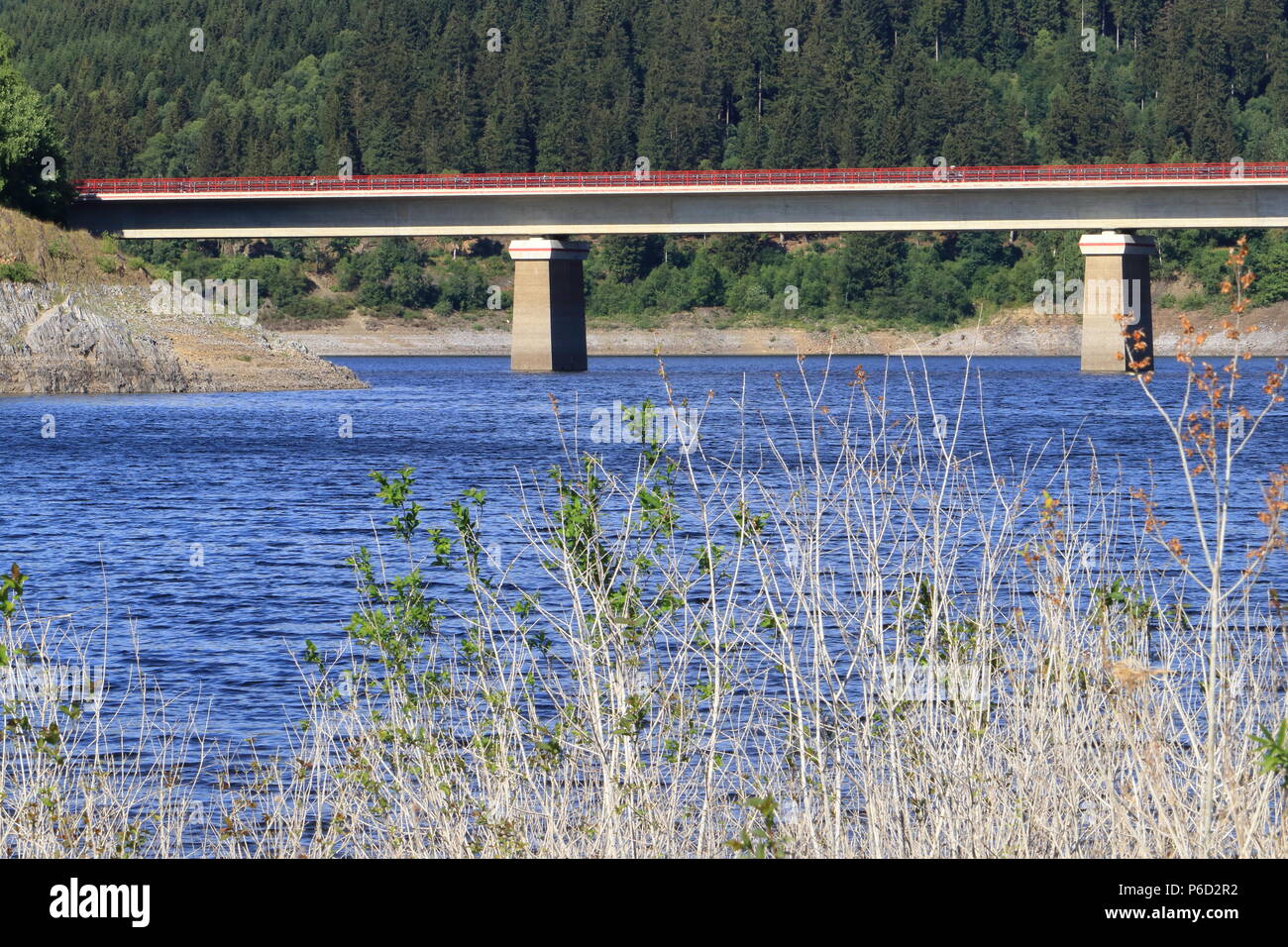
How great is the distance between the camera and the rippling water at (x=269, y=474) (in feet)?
77.9

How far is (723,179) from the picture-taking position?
91.9 metres

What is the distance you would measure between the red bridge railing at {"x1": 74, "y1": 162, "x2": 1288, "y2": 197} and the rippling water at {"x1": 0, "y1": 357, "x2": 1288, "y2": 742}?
33.7 ft

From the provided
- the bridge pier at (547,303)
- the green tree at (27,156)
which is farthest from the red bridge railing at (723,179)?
the bridge pier at (547,303)

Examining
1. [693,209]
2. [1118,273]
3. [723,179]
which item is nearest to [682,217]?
[693,209]

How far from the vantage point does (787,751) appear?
12.0 m

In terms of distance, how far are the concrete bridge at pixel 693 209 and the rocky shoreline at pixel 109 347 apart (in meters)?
10.8

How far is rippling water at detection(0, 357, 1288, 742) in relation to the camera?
23750mm

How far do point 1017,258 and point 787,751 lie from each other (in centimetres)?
14703

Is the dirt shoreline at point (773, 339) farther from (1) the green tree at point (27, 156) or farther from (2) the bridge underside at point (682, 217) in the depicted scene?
(1) the green tree at point (27, 156)

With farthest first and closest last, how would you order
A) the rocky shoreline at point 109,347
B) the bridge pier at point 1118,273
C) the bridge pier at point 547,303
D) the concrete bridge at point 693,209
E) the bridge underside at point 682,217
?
the bridge pier at point 547,303 → the bridge pier at point 1118,273 → the bridge underside at point 682,217 → the concrete bridge at point 693,209 → the rocky shoreline at point 109,347

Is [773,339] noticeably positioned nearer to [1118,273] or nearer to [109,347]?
A: [1118,273]

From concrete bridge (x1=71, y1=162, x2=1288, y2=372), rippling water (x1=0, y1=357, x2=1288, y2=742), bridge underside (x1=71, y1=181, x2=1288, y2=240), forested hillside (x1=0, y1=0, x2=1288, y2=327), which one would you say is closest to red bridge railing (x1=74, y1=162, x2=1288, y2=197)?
concrete bridge (x1=71, y1=162, x2=1288, y2=372)

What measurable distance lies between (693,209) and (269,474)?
50408 mm

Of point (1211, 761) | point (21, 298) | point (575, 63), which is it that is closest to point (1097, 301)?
point (21, 298)
